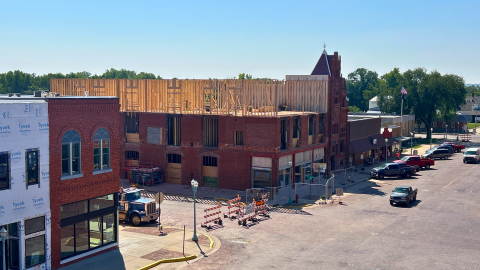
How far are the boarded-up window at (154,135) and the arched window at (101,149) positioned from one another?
986 inches

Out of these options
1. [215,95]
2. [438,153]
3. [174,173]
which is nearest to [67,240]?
[174,173]

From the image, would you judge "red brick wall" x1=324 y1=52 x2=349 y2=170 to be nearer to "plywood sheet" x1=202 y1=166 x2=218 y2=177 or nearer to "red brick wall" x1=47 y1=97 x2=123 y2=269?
"plywood sheet" x1=202 y1=166 x2=218 y2=177

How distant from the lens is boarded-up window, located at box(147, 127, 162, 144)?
175ft

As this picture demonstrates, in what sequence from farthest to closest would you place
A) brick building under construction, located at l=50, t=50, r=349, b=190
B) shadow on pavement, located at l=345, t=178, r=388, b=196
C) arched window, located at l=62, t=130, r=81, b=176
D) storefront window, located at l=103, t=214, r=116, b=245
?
brick building under construction, located at l=50, t=50, r=349, b=190
shadow on pavement, located at l=345, t=178, r=388, b=196
storefront window, located at l=103, t=214, r=116, b=245
arched window, located at l=62, t=130, r=81, b=176

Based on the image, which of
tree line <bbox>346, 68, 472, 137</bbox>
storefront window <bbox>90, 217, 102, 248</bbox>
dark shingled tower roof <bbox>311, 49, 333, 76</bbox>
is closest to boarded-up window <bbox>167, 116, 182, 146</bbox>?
dark shingled tower roof <bbox>311, 49, 333, 76</bbox>

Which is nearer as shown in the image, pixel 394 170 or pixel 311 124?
pixel 311 124

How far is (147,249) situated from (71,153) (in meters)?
6.79

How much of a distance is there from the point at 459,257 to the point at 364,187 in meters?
23.4

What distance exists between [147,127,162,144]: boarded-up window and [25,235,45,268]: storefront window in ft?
95.7

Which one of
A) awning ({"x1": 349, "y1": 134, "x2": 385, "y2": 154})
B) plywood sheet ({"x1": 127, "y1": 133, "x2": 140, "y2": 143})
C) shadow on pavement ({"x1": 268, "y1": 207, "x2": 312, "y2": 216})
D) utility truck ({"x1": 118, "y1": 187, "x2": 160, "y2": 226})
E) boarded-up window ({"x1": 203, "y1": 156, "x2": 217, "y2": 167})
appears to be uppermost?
plywood sheet ({"x1": 127, "y1": 133, "x2": 140, "y2": 143})

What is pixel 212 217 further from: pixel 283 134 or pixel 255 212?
pixel 283 134

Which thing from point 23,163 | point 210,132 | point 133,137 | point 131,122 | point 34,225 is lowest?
point 34,225

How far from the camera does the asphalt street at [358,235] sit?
88.1 feet

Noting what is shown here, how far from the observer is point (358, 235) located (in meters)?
32.0
